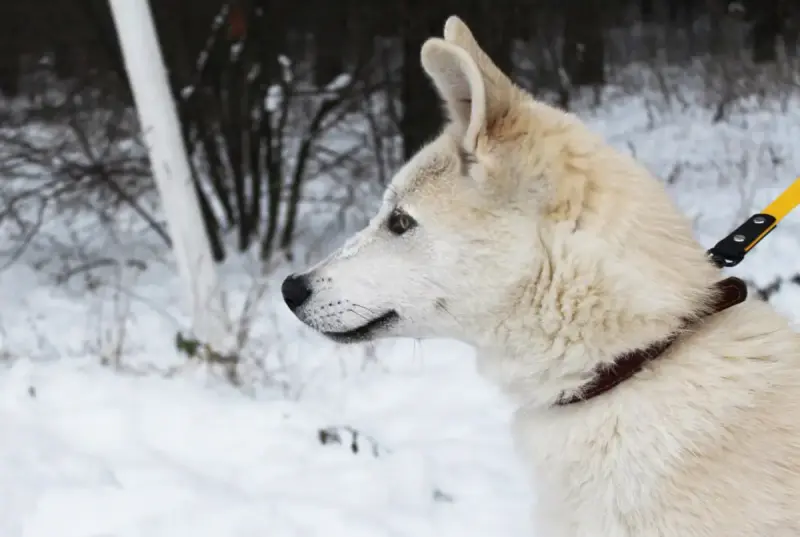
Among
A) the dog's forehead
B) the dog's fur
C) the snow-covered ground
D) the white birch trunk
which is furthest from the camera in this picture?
the white birch trunk

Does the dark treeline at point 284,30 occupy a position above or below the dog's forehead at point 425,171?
above

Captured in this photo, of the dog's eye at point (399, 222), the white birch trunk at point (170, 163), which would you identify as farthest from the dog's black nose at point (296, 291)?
the white birch trunk at point (170, 163)

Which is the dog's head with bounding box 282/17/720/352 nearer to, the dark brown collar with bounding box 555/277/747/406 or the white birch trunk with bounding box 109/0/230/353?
the dark brown collar with bounding box 555/277/747/406

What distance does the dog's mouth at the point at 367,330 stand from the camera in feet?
7.55

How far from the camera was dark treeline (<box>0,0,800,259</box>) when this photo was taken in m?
7.50

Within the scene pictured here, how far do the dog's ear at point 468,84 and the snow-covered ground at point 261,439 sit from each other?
112 cm

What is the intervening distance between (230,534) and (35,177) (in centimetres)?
538

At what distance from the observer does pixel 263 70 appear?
24.8ft

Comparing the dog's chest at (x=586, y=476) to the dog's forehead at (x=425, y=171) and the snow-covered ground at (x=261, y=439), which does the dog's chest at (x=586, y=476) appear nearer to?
the snow-covered ground at (x=261, y=439)

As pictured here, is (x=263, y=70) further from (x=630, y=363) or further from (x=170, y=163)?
(x=630, y=363)

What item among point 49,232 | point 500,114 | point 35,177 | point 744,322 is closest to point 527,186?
point 500,114

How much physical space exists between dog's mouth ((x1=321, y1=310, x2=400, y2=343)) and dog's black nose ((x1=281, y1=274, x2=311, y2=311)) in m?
A: 0.11

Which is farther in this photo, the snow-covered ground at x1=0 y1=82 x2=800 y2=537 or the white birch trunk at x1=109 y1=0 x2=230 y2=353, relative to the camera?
the white birch trunk at x1=109 y1=0 x2=230 y2=353

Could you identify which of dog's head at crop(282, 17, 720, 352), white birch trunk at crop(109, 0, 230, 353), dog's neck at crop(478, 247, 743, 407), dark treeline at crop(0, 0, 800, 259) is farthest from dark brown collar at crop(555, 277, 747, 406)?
dark treeline at crop(0, 0, 800, 259)
